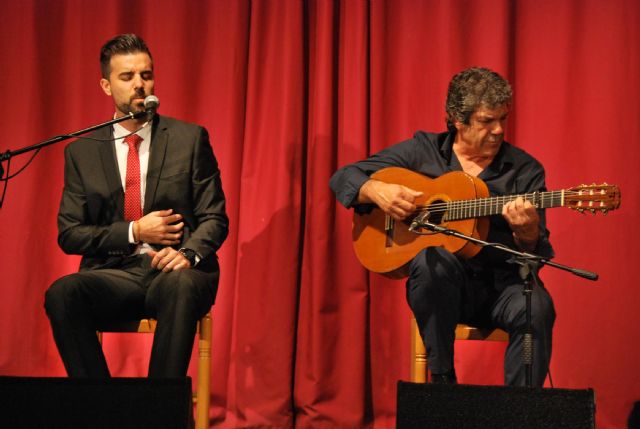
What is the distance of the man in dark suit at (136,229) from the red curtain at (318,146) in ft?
2.45

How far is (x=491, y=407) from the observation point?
2.11 m

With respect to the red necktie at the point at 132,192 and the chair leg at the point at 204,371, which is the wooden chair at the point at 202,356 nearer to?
the chair leg at the point at 204,371

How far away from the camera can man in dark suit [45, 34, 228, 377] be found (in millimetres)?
3012

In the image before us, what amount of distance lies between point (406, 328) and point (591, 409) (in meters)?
1.98

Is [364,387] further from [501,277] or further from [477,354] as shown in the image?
[501,277]

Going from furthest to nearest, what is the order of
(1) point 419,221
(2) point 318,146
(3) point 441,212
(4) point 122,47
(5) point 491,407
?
(2) point 318,146
(4) point 122,47
(3) point 441,212
(1) point 419,221
(5) point 491,407

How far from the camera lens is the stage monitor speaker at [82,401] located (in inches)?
83.8

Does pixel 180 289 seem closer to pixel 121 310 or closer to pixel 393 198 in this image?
pixel 121 310

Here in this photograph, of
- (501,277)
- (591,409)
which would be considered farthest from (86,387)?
(501,277)

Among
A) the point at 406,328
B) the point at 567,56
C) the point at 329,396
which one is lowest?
the point at 329,396

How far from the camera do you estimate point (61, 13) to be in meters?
4.33

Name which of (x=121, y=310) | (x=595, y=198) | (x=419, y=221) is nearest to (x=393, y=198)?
(x=419, y=221)

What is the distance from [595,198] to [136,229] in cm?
161

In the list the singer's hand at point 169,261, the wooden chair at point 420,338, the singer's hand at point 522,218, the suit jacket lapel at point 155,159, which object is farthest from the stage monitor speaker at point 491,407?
the suit jacket lapel at point 155,159
